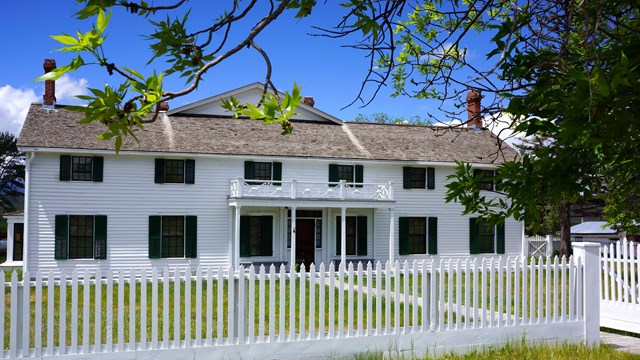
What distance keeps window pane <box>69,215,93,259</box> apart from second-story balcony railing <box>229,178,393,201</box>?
503 centimetres

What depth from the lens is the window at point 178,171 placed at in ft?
74.5

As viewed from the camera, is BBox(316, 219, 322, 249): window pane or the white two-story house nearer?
the white two-story house

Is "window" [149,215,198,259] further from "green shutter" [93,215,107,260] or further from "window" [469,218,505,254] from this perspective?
"window" [469,218,505,254]

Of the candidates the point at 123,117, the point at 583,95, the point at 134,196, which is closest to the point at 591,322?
the point at 583,95

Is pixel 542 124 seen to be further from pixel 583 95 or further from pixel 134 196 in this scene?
pixel 134 196

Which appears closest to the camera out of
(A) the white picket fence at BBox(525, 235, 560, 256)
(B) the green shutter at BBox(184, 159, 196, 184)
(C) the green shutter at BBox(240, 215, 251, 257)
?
(B) the green shutter at BBox(184, 159, 196, 184)

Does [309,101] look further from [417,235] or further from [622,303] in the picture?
[622,303]

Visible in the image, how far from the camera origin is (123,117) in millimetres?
2168

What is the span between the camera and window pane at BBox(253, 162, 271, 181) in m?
24.0

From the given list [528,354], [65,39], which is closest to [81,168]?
[528,354]

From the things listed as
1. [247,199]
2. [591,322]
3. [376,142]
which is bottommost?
[591,322]

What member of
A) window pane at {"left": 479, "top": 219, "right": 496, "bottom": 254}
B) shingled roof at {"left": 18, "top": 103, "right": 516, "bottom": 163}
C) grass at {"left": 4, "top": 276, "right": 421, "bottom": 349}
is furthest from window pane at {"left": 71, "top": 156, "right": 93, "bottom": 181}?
window pane at {"left": 479, "top": 219, "right": 496, "bottom": 254}

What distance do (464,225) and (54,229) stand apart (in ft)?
51.8

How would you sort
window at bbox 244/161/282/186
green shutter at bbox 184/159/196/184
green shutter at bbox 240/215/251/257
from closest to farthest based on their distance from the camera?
1. green shutter at bbox 184/159/196/184
2. green shutter at bbox 240/215/251/257
3. window at bbox 244/161/282/186
